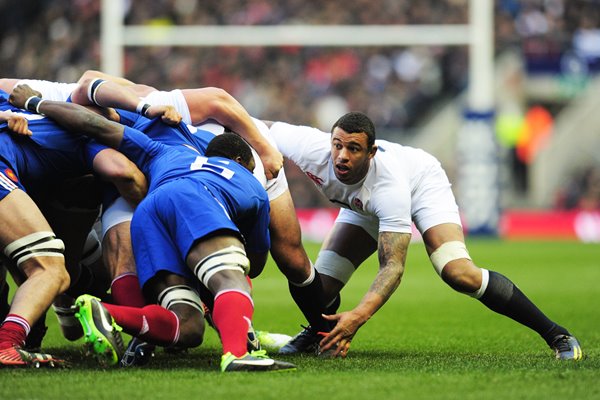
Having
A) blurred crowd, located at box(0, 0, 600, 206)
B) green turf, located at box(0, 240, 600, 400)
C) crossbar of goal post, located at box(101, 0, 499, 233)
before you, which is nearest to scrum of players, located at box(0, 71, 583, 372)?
green turf, located at box(0, 240, 600, 400)

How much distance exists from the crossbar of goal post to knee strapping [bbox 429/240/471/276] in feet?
40.3

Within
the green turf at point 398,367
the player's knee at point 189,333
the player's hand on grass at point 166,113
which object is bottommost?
the green turf at point 398,367

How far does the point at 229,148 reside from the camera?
659cm

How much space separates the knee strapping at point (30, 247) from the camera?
20.2ft

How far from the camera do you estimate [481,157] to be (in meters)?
21.2

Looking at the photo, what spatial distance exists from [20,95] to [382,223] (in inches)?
96.6

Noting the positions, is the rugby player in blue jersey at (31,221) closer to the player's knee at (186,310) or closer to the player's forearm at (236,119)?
the player's knee at (186,310)

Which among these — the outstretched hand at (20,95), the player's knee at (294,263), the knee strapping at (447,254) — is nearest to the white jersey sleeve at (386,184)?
the knee strapping at (447,254)

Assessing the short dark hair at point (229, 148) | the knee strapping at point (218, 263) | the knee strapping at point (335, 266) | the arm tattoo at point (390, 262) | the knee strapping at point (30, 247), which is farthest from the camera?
the knee strapping at point (335, 266)

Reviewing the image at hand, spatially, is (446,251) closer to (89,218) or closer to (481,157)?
(89,218)

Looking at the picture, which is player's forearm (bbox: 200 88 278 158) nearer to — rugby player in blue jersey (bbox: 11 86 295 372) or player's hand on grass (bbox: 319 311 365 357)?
rugby player in blue jersey (bbox: 11 86 295 372)

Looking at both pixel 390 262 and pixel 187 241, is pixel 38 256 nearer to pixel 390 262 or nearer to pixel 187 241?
pixel 187 241

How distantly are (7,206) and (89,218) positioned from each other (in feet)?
3.95

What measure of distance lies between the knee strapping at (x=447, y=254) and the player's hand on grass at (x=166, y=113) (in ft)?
6.23
